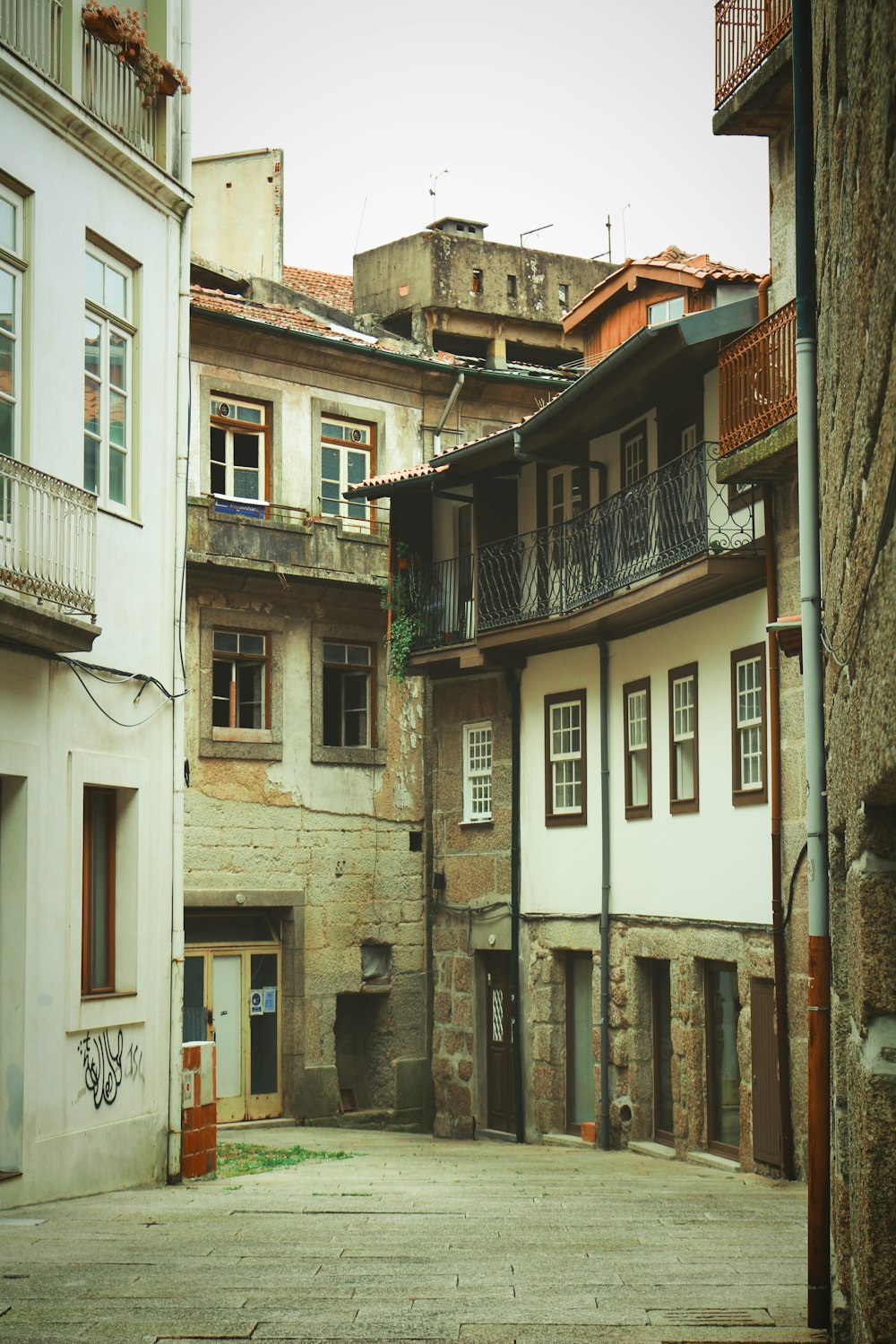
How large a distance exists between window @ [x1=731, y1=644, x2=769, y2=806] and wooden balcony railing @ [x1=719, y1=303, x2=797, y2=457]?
7.09 feet

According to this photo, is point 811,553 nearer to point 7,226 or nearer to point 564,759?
point 7,226

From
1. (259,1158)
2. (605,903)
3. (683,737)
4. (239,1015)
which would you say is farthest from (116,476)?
(239,1015)

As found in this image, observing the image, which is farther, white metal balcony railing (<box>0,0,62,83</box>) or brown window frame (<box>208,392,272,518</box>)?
brown window frame (<box>208,392,272,518</box>)

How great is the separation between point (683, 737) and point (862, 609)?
14.8 meters

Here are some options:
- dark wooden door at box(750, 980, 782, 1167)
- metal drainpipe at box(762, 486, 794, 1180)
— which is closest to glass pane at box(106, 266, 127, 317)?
metal drainpipe at box(762, 486, 794, 1180)

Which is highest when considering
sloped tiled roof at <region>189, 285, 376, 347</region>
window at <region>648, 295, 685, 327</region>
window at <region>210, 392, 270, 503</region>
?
sloped tiled roof at <region>189, 285, 376, 347</region>

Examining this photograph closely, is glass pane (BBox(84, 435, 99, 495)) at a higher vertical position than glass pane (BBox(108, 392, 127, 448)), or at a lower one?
lower

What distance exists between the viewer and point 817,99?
20.1ft

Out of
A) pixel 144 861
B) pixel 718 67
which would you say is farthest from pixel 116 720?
pixel 718 67

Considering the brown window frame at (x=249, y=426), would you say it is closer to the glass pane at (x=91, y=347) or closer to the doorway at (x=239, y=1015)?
the doorway at (x=239, y=1015)

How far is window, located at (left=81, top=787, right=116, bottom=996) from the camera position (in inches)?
546

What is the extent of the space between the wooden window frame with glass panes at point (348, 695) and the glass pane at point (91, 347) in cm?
1156

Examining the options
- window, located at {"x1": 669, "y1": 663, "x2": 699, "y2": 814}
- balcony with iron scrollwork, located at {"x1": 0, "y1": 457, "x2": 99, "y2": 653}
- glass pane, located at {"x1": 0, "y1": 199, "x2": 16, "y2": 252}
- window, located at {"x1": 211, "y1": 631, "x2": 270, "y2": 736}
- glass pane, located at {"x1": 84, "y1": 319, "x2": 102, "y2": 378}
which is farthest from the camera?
window, located at {"x1": 211, "y1": 631, "x2": 270, "y2": 736}

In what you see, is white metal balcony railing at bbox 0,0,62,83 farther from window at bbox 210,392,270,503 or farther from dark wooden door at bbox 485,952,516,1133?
dark wooden door at bbox 485,952,516,1133
